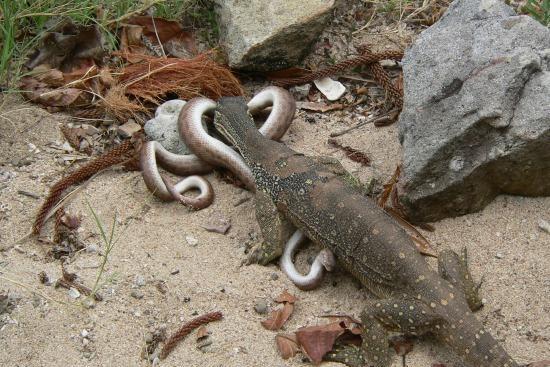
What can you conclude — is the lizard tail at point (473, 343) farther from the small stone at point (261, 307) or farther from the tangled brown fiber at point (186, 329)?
the tangled brown fiber at point (186, 329)

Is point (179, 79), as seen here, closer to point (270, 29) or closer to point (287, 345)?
point (270, 29)

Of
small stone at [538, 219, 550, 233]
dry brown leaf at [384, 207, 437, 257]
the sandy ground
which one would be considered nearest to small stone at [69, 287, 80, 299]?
the sandy ground

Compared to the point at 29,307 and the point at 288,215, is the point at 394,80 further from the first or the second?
the point at 29,307

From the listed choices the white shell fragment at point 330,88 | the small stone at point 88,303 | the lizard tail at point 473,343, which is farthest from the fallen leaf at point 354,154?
the small stone at point 88,303

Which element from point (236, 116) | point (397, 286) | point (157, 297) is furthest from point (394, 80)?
point (157, 297)

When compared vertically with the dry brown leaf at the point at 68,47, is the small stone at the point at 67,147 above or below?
below

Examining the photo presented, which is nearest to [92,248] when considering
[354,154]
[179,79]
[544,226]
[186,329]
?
[186,329]

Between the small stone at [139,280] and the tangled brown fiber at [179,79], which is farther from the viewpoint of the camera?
the tangled brown fiber at [179,79]
